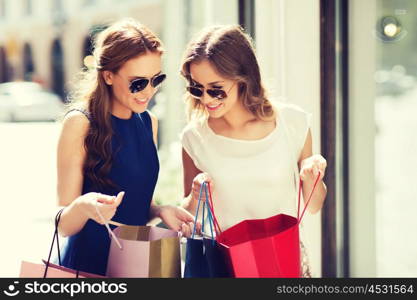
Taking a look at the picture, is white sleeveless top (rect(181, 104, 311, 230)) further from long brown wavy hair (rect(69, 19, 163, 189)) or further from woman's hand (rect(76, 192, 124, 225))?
woman's hand (rect(76, 192, 124, 225))

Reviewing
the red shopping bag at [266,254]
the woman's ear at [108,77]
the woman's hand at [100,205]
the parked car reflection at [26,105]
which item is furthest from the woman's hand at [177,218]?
the parked car reflection at [26,105]

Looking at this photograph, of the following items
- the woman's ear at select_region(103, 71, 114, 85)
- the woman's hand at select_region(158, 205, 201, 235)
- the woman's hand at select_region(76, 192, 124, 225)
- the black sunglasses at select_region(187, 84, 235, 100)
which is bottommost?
the woman's hand at select_region(158, 205, 201, 235)

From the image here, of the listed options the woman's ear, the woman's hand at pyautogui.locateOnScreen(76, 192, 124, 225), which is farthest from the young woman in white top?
the woman's hand at pyautogui.locateOnScreen(76, 192, 124, 225)

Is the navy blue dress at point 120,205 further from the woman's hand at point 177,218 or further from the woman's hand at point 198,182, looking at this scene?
the woman's hand at point 198,182

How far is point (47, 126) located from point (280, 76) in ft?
57.9

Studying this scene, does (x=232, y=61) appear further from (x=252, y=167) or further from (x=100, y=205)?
(x=100, y=205)

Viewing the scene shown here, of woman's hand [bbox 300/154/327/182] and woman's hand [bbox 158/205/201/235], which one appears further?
woman's hand [bbox 158/205/201/235]

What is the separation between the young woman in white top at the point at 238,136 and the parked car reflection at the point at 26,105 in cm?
1915

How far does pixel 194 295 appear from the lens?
6.83 ft

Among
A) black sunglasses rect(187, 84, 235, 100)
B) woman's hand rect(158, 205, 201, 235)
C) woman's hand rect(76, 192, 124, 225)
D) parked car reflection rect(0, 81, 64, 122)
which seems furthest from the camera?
parked car reflection rect(0, 81, 64, 122)

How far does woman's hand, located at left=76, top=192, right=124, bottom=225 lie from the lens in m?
1.93

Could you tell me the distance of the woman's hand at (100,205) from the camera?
193 centimetres

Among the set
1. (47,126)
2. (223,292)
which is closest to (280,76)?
(223,292)

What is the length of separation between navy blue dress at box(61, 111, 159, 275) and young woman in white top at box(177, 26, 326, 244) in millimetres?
222
